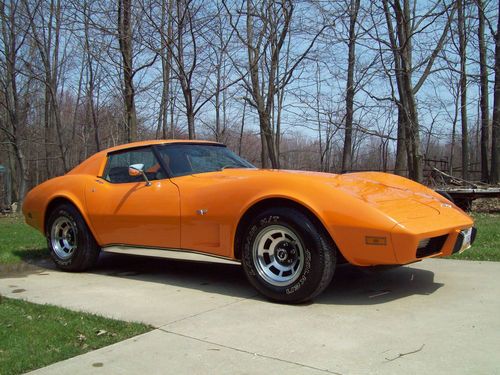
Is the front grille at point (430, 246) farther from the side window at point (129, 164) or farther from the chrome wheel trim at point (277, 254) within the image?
the side window at point (129, 164)

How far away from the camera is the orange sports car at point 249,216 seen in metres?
3.90

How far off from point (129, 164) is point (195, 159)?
0.87 meters

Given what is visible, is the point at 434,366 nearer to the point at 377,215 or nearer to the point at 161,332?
the point at 377,215

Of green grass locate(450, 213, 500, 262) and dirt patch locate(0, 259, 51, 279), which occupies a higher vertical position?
green grass locate(450, 213, 500, 262)

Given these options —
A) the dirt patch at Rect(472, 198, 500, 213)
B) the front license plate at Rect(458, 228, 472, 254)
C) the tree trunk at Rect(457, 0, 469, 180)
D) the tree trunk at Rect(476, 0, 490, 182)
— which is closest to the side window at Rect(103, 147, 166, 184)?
the front license plate at Rect(458, 228, 472, 254)

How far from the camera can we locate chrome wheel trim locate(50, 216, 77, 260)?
5923mm

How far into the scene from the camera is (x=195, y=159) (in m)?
5.38

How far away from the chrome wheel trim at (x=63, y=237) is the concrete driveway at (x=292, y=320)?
41 centimetres

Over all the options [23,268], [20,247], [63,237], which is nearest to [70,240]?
[63,237]

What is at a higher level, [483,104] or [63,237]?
[483,104]

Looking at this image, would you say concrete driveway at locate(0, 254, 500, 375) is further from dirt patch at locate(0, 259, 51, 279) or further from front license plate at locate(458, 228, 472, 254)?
front license plate at locate(458, 228, 472, 254)

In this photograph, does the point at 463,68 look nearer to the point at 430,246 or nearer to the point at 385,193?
the point at 385,193

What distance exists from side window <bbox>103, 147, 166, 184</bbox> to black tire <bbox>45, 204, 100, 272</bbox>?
2.06 ft

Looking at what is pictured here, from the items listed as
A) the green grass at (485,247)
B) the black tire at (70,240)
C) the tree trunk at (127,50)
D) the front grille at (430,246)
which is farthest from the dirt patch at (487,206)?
the black tire at (70,240)
